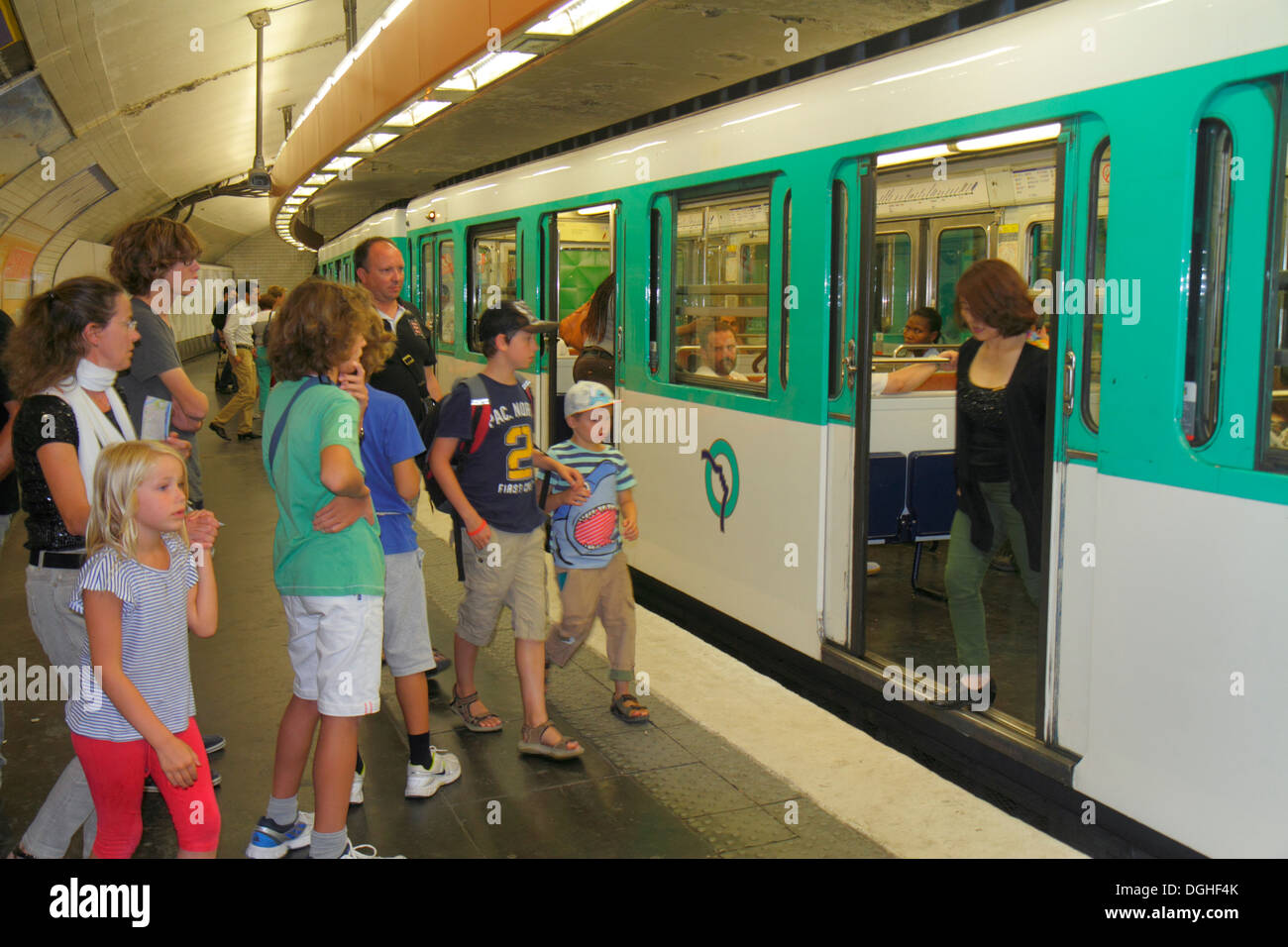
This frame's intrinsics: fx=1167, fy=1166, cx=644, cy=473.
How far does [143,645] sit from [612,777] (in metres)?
1.78

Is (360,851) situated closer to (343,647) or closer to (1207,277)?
(343,647)

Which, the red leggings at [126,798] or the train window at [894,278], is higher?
the train window at [894,278]

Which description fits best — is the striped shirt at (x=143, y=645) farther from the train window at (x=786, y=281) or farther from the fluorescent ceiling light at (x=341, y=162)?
the fluorescent ceiling light at (x=341, y=162)

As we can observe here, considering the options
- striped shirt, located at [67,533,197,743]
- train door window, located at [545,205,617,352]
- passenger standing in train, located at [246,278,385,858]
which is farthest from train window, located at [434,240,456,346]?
striped shirt, located at [67,533,197,743]

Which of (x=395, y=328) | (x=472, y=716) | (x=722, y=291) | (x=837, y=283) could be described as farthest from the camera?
(x=722, y=291)

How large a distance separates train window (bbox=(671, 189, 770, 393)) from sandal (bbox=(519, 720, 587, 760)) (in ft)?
6.63

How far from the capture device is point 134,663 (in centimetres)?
280

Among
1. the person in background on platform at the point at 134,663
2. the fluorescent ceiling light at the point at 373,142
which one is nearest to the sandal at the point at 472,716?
the person in background on platform at the point at 134,663

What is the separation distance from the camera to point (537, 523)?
4.32 meters

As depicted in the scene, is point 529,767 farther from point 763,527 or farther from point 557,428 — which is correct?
point 557,428

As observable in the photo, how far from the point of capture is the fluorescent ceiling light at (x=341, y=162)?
9.82 meters

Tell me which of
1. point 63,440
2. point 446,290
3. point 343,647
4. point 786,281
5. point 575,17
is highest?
point 575,17

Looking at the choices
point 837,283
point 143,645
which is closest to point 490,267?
point 837,283

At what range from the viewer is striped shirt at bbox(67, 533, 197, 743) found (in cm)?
275
